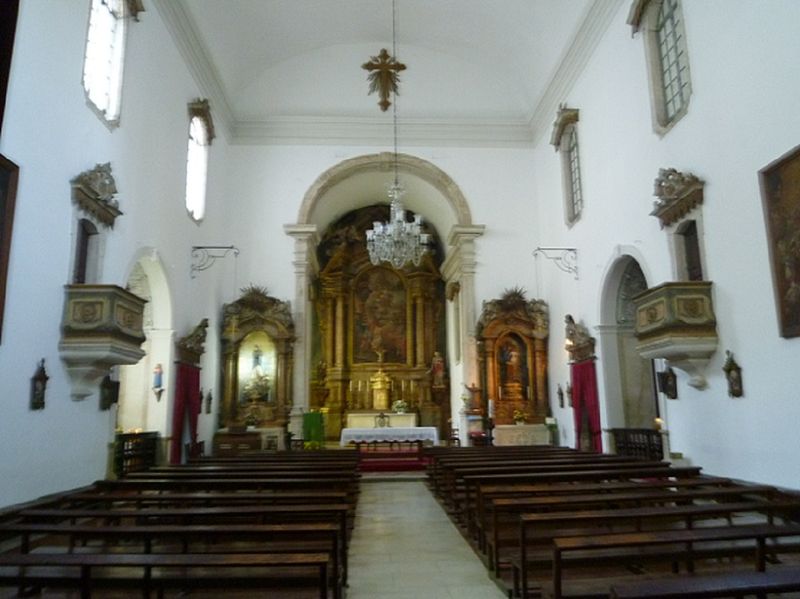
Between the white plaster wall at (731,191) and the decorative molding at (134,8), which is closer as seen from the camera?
the white plaster wall at (731,191)

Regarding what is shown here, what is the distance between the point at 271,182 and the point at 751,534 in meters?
14.6

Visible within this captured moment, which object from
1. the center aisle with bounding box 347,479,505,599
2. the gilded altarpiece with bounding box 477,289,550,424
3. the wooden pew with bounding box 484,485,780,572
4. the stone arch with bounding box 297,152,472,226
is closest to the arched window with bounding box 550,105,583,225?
the gilded altarpiece with bounding box 477,289,550,424

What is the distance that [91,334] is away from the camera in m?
7.66

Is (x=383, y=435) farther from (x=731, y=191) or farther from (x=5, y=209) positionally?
(x=5, y=209)

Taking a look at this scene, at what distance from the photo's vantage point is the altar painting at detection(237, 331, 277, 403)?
15.4 meters

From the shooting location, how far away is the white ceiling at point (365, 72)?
14404 mm

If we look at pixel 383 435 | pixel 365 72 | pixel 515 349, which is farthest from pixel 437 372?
pixel 365 72

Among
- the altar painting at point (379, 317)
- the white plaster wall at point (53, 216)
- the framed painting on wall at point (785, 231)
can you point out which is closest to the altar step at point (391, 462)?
the altar painting at point (379, 317)

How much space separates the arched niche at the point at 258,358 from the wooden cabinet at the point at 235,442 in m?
0.80

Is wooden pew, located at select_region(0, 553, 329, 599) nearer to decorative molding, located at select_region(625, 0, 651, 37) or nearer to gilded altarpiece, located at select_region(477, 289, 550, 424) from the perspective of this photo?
decorative molding, located at select_region(625, 0, 651, 37)

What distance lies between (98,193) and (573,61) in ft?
32.3

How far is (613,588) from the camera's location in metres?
2.70

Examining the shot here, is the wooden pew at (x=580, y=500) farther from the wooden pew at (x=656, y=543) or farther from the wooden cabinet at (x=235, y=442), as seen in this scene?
the wooden cabinet at (x=235, y=442)

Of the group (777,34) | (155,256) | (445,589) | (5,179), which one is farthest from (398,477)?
(777,34)
